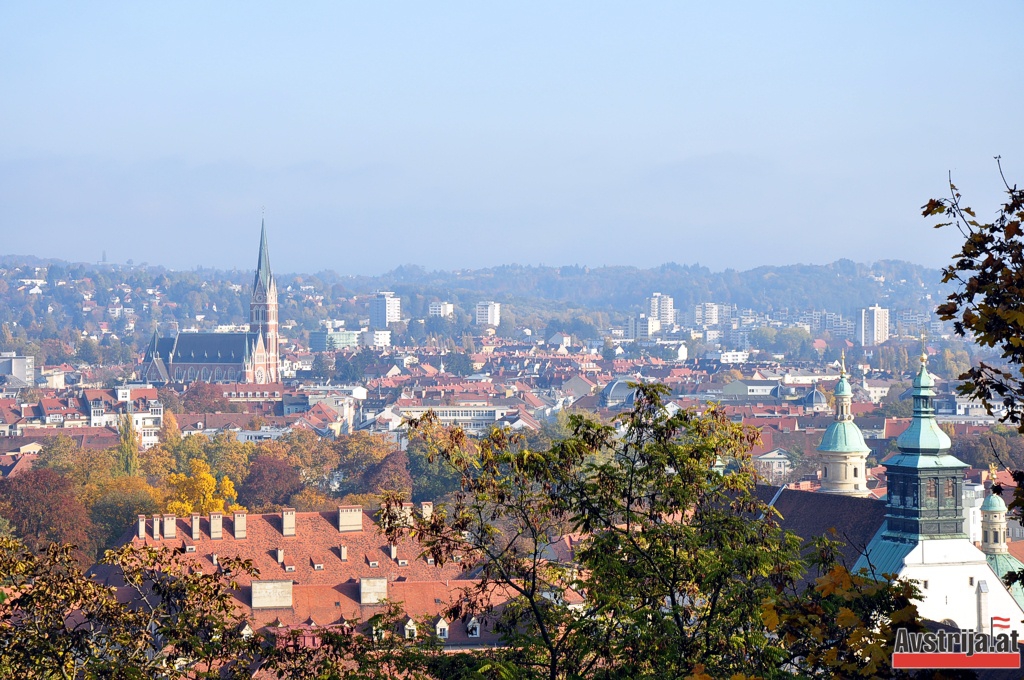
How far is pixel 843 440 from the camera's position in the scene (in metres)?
44.6

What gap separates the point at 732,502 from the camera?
13.2 meters

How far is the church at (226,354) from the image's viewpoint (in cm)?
16950

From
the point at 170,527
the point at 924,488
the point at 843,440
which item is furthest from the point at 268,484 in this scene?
the point at 924,488

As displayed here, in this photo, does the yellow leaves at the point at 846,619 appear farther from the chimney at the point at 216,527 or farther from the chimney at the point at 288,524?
the chimney at the point at 216,527

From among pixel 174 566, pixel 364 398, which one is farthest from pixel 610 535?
pixel 364 398

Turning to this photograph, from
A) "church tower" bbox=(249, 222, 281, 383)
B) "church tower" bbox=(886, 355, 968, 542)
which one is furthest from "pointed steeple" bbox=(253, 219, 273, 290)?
"church tower" bbox=(886, 355, 968, 542)

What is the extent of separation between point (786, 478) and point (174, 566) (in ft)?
234

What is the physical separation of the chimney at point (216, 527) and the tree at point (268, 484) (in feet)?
71.0

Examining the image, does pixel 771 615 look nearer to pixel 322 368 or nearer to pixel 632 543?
pixel 632 543

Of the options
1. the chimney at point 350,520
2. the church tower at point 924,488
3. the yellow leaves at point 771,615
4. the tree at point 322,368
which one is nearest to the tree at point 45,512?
the chimney at point 350,520

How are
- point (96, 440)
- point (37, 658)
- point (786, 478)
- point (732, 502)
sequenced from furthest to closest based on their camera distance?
point (96, 440)
point (786, 478)
point (732, 502)
point (37, 658)

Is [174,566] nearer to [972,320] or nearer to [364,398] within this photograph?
[972,320]

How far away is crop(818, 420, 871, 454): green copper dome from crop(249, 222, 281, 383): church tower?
129 metres

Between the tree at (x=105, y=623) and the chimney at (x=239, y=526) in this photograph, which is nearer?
the tree at (x=105, y=623)
